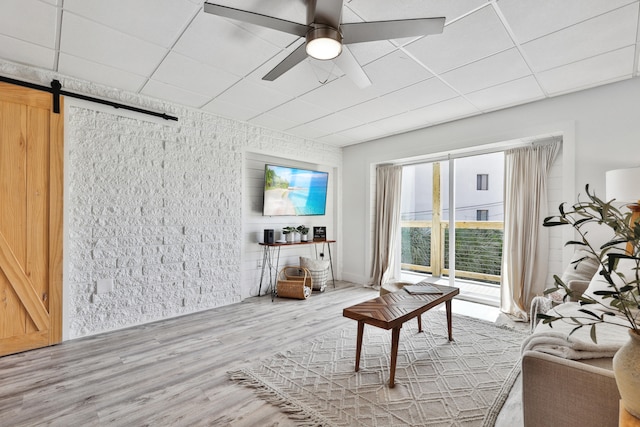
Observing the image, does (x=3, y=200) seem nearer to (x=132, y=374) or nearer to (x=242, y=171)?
(x=132, y=374)

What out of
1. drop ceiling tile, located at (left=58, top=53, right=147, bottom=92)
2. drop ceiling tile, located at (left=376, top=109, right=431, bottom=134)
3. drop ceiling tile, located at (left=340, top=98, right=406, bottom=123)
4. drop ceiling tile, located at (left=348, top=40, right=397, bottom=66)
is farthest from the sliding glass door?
drop ceiling tile, located at (left=58, top=53, right=147, bottom=92)

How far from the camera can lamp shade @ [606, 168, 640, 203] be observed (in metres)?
2.44

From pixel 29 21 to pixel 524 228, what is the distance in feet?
16.6

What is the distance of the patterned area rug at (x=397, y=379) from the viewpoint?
6.31ft

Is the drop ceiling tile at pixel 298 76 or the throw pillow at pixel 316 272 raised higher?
the drop ceiling tile at pixel 298 76

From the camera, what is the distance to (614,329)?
1.69 meters

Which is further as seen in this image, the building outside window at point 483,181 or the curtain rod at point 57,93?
the building outside window at point 483,181

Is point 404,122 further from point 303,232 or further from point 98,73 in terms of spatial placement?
point 98,73

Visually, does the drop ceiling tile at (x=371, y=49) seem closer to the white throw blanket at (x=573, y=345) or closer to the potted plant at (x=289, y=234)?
the white throw blanket at (x=573, y=345)

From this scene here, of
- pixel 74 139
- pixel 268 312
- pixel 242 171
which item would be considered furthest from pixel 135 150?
pixel 268 312

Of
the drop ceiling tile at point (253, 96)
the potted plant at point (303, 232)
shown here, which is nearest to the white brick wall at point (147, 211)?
the drop ceiling tile at point (253, 96)

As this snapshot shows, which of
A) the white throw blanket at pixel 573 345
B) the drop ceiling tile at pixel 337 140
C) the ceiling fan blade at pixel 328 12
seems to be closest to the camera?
the white throw blanket at pixel 573 345

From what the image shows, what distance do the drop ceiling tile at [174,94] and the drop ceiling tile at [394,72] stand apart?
190 cm

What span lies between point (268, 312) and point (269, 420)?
78.0 inches
